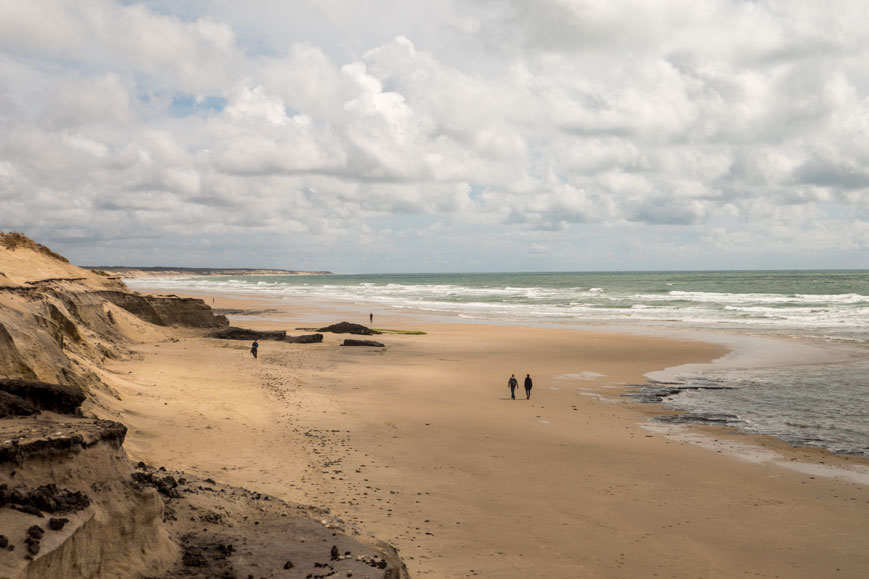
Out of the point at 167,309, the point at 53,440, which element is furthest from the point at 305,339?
the point at 53,440

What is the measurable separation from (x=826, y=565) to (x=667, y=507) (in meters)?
2.55

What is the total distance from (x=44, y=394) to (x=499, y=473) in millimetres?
8357

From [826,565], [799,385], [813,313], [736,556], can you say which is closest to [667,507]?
[736,556]

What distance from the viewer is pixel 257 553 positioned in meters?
6.49

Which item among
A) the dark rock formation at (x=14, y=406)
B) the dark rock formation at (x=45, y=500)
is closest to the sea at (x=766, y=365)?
the dark rock formation at (x=45, y=500)

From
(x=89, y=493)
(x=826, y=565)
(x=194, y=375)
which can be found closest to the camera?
(x=89, y=493)

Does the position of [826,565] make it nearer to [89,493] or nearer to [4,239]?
[89,493]

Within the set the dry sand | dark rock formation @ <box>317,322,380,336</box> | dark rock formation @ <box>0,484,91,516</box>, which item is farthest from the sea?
dark rock formation @ <box>0,484,91,516</box>

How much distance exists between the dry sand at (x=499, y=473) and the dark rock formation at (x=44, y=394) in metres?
3.69

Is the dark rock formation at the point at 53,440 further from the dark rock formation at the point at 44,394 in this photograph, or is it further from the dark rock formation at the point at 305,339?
the dark rock formation at the point at 305,339

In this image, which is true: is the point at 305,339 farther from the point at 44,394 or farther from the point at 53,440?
the point at 53,440

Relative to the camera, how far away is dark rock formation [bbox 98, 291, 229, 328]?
32125 millimetres

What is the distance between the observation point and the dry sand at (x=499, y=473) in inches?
360

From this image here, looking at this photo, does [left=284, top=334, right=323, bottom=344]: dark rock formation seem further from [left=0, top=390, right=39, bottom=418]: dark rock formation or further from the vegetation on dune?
[left=0, top=390, right=39, bottom=418]: dark rock formation
